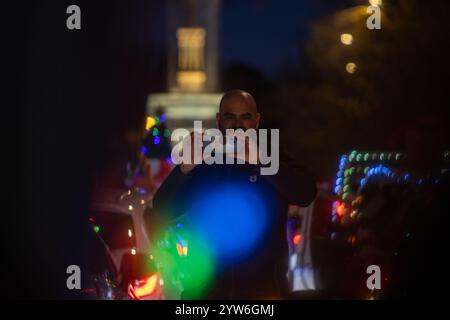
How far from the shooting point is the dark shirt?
505cm

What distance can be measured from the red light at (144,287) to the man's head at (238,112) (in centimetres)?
255

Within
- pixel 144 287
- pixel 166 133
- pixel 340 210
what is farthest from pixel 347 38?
pixel 144 287

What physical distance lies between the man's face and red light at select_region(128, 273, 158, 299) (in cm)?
256

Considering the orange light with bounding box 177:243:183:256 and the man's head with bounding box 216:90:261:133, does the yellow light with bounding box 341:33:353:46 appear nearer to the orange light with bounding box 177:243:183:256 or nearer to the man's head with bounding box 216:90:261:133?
the orange light with bounding box 177:243:183:256

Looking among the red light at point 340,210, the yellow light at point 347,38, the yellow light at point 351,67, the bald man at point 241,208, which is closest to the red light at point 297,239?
the red light at point 340,210

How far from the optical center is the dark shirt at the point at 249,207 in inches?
199

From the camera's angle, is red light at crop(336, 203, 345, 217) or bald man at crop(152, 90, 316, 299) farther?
red light at crop(336, 203, 345, 217)

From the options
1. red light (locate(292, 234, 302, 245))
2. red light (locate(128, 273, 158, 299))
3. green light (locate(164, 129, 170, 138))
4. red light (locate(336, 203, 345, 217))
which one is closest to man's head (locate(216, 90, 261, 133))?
red light (locate(128, 273, 158, 299))

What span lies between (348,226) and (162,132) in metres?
8.22

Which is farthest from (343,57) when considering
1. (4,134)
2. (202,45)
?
(202,45)

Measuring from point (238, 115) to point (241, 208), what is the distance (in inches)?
20.1

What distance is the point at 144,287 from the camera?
8.14m

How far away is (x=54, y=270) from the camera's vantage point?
5.27 metres

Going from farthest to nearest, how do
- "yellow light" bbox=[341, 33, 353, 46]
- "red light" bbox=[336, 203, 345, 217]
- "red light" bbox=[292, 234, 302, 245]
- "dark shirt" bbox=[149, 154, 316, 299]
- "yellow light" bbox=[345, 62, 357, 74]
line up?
"yellow light" bbox=[345, 62, 357, 74]
"yellow light" bbox=[341, 33, 353, 46]
"red light" bbox=[292, 234, 302, 245]
"red light" bbox=[336, 203, 345, 217]
"dark shirt" bbox=[149, 154, 316, 299]
